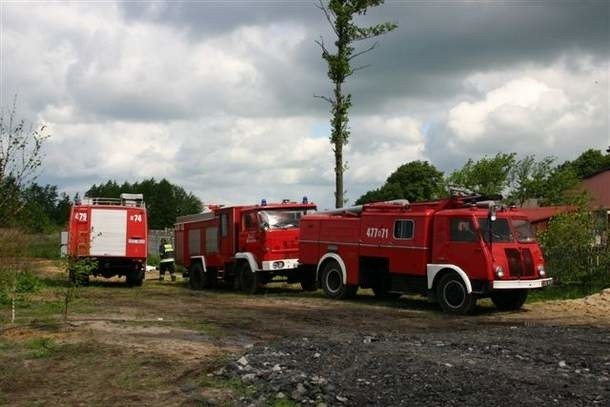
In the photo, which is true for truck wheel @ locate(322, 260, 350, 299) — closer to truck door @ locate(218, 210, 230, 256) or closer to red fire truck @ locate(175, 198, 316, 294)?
red fire truck @ locate(175, 198, 316, 294)

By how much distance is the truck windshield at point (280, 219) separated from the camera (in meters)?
22.1

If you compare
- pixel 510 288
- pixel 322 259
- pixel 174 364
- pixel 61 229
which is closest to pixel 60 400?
pixel 174 364

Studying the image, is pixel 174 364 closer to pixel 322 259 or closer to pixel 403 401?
pixel 403 401

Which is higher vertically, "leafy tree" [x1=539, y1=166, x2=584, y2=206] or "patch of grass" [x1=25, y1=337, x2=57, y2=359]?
"leafy tree" [x1=539, y1=166, x2=584, y2=206]

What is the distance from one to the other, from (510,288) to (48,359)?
33.0ft

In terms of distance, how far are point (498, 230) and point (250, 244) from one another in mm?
8315

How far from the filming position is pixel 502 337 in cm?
1120

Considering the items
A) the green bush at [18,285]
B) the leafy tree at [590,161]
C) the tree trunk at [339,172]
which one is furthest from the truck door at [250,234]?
the leafy tree at [590,161]

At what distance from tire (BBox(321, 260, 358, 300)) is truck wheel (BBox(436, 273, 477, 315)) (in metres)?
3.17

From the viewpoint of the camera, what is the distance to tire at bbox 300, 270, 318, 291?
73.6ft

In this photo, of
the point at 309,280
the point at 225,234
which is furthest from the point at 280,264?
the point at 225,234

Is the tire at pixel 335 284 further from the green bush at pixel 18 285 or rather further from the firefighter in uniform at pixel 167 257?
the firefighter in uniform at pixel 167 257

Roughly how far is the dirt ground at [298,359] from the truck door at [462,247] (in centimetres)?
117

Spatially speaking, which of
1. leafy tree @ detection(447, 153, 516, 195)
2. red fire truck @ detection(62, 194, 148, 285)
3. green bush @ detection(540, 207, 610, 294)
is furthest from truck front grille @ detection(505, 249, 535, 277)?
leafy tree @ detection(447, 153, 516, 195)
